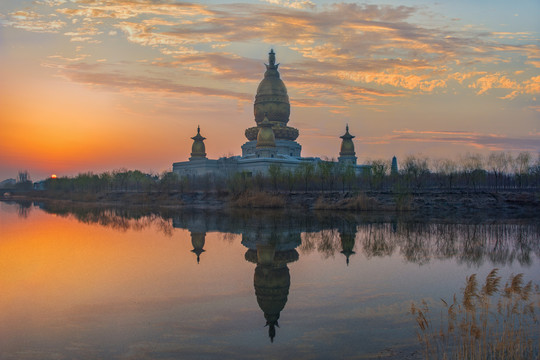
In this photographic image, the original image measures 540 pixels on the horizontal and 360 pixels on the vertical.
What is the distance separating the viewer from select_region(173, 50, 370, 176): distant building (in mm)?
48625

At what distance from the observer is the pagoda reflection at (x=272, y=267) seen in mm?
7883

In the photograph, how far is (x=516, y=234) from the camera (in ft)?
55.5

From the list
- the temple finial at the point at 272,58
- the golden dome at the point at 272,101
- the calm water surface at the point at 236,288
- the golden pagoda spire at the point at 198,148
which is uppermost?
the temple finial at the point at 272,58

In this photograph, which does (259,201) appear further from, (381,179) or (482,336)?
(482,336)

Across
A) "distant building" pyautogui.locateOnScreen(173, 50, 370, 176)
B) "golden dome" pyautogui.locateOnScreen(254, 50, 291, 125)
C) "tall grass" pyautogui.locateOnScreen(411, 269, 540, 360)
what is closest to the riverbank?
"distant building" pyautogui.locateOnScreen(173, 50, 370, 176)

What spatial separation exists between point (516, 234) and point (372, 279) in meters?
9.70

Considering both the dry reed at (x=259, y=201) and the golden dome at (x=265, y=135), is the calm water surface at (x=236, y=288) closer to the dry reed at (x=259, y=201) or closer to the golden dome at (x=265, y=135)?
the dry reed at (x=259, y=201)

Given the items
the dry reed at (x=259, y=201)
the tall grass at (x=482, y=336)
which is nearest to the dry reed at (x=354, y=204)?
the dry reed at (x=259, y=201)

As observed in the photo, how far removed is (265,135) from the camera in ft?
161

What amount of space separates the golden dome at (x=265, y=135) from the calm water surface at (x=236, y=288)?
31066 millimetres

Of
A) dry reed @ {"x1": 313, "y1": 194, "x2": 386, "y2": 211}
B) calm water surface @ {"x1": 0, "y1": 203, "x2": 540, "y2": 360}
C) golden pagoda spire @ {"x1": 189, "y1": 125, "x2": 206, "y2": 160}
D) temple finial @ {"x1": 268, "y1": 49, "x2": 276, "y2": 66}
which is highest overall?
temple finial @ {"x1": 268, "y1": 49, "x2": 276, "y2": 66}

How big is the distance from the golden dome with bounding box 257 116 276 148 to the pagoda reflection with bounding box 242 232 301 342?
31.6 m

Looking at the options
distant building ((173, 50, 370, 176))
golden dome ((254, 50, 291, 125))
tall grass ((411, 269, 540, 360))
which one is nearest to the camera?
tall grass ((411, 269, 540, 360))

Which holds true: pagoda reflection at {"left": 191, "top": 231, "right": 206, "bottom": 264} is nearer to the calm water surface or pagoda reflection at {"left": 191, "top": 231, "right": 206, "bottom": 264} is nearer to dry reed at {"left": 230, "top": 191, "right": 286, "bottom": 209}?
the calm water surface
